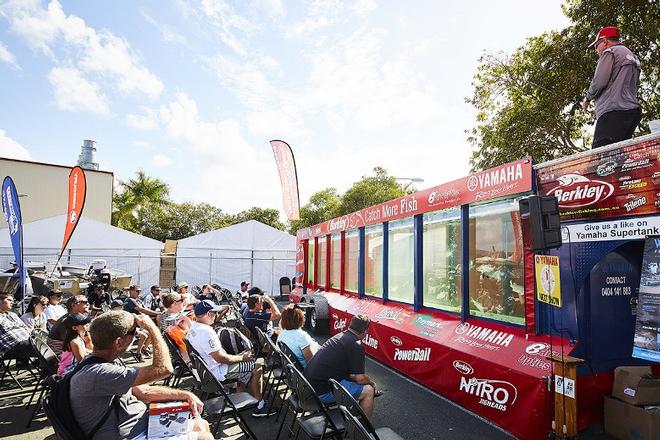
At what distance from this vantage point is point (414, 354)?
5688 millimetres

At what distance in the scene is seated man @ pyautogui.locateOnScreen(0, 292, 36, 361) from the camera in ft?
17.4

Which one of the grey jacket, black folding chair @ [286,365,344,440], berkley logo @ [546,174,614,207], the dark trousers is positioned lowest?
black folding chair @ [286,365,344,440]

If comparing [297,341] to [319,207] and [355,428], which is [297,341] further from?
[319,207]

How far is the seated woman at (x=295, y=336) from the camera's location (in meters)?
4.55

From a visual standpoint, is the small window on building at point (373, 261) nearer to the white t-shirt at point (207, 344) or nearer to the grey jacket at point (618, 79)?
the white t-shirt at point (207, 344)

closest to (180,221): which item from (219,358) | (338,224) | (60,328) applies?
(338,224)

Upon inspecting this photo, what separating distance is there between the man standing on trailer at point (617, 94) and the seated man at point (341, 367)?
3.41 m

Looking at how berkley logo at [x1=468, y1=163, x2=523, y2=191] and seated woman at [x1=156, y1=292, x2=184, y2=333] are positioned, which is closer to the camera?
berkley logo at [x1=468, y1=163, x2=523, y2=191]

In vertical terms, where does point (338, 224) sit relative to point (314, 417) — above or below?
above

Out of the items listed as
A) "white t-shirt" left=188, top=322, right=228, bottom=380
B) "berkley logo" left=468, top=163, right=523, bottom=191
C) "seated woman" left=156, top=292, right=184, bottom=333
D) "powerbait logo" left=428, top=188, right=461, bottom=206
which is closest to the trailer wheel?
"seated woman" left=156, top=292, right=184, bottom=333

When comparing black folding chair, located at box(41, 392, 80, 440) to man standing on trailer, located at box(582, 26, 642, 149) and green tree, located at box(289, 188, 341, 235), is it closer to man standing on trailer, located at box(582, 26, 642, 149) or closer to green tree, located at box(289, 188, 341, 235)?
man standing on trailer, located at box(582, 26, 642, 149)

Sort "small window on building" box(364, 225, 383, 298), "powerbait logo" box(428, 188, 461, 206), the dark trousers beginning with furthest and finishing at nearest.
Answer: "small window on building" box(364, 225, 383, 298)
"powerbait logo" box(428, 188, 461, 206)
the dark trousers

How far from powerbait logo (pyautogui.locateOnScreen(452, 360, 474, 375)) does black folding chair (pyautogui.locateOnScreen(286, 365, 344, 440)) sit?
1.75 m

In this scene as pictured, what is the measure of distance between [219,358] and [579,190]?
4181mm
